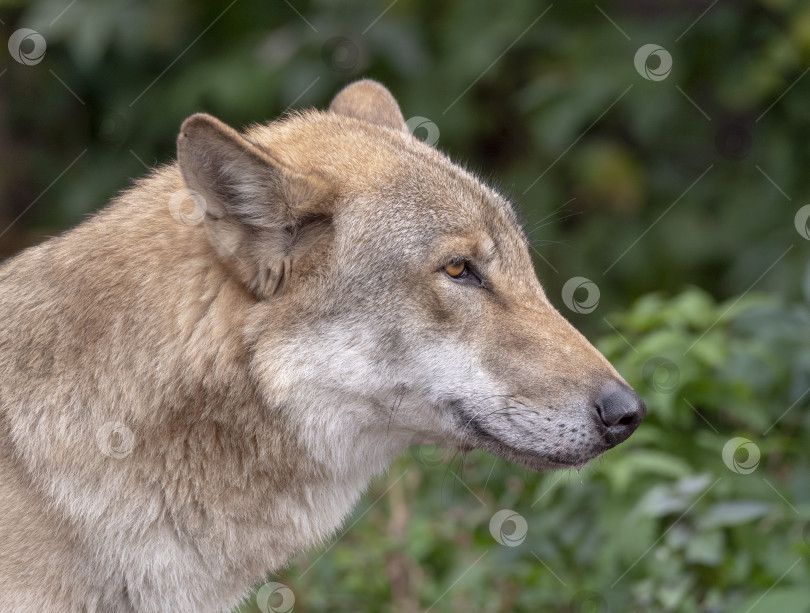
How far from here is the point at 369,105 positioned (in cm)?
433

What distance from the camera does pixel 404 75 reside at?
24.2 ft

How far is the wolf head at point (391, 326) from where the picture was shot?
324 centimetres

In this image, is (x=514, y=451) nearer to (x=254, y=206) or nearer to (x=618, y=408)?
(x=618, y=408)

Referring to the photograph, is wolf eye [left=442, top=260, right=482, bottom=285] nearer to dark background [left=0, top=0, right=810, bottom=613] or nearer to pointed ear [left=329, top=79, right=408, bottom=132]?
pointed ear [left=329, top=79, right=408, bottom=132]

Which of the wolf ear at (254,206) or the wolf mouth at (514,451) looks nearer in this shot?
the wolf ear at (254,206)

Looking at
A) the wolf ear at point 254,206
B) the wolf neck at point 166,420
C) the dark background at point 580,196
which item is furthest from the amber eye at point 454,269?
the dark background at point 580,196

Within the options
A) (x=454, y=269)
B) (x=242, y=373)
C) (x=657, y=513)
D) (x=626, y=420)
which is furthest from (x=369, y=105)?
(x=657, y=513)

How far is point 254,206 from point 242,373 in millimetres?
558

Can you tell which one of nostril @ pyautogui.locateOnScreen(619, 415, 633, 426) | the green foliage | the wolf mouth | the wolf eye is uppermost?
the wolf eye

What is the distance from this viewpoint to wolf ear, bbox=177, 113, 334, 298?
3.07 meters

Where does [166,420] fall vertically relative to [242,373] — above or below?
below

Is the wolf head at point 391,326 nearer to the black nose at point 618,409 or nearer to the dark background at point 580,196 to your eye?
the black nose at point 618,409

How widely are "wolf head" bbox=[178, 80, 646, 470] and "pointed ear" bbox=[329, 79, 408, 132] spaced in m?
0.82

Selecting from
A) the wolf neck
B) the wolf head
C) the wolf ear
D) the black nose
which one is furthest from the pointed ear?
the black nose
